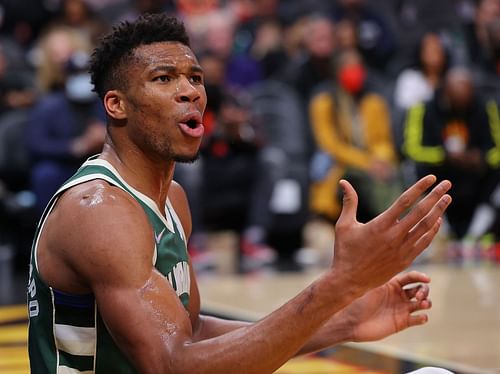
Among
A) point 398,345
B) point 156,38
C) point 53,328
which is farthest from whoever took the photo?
point 398,345

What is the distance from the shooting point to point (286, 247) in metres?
10.1

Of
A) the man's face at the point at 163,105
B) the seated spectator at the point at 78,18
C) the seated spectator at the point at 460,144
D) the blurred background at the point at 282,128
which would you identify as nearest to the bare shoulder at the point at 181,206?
the man's face at the point at 163,105

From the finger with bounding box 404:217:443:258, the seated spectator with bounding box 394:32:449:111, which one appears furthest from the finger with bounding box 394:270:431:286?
the seated spectator with bounding box 394:32:449:111

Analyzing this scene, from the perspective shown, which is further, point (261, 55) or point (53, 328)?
point (261, 55)

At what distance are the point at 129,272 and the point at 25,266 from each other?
672 centimetres

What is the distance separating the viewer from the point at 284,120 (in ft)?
33.5

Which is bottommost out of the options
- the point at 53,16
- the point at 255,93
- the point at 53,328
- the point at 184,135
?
the point at 53,328

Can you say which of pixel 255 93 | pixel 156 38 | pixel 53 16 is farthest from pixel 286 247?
A: pixel 156 38

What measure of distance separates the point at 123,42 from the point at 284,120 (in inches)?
281

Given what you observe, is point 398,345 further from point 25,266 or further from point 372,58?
point 372,58

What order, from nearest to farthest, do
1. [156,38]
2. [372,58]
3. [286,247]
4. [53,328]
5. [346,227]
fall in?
[346,227], [53,328], [156,38], [286,247], [372,58]

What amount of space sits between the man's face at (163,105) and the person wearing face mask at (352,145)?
677 centimetres

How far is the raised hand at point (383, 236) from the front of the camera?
2.60 m

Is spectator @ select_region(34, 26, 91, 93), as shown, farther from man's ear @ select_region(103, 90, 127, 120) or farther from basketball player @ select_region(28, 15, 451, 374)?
man's ear @ select_region(103, 90, 127, 120)
